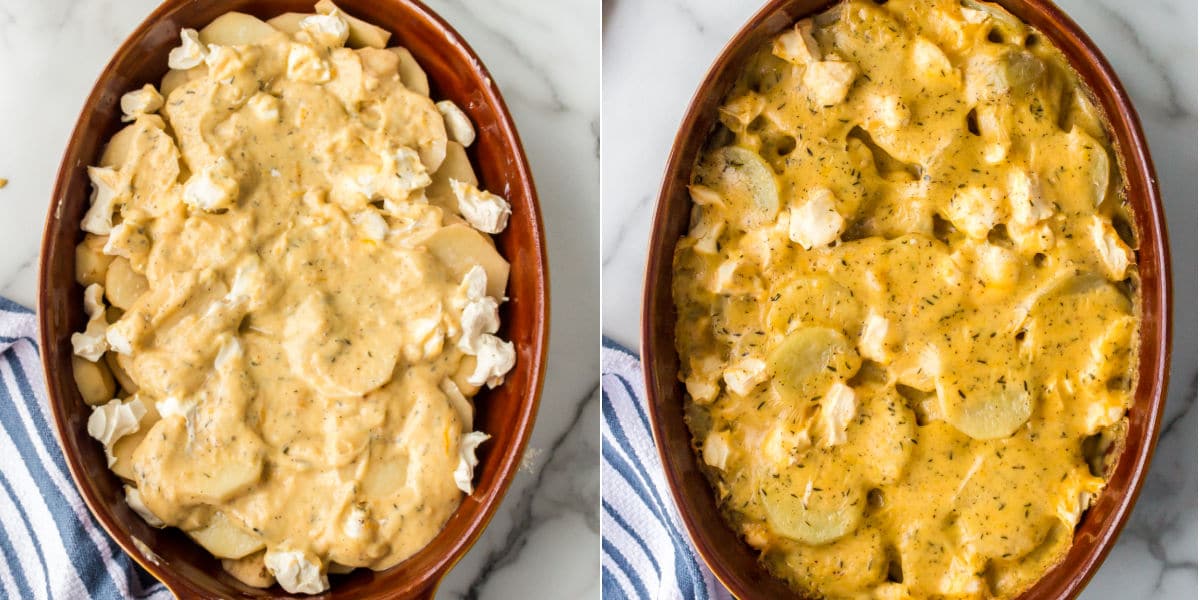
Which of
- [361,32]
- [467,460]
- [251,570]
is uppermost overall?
[361,32]

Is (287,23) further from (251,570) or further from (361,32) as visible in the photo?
(251,570)

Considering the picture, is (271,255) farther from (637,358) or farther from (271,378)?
(637,358)

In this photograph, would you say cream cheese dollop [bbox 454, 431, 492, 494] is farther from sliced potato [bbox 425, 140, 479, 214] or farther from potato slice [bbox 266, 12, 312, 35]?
potato slice [bbox 266, 12, 312, 35]

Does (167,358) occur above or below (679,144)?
below

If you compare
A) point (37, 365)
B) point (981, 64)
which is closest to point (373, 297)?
point (37, 365)

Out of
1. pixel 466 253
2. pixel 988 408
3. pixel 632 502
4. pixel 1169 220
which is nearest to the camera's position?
pixel 988 408

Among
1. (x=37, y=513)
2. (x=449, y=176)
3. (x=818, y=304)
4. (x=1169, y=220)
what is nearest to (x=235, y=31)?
(x=449, y=176)

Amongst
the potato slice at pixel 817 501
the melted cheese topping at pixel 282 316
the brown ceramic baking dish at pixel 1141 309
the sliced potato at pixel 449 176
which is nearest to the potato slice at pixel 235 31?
the melted cheese topping at pixel 282 316
